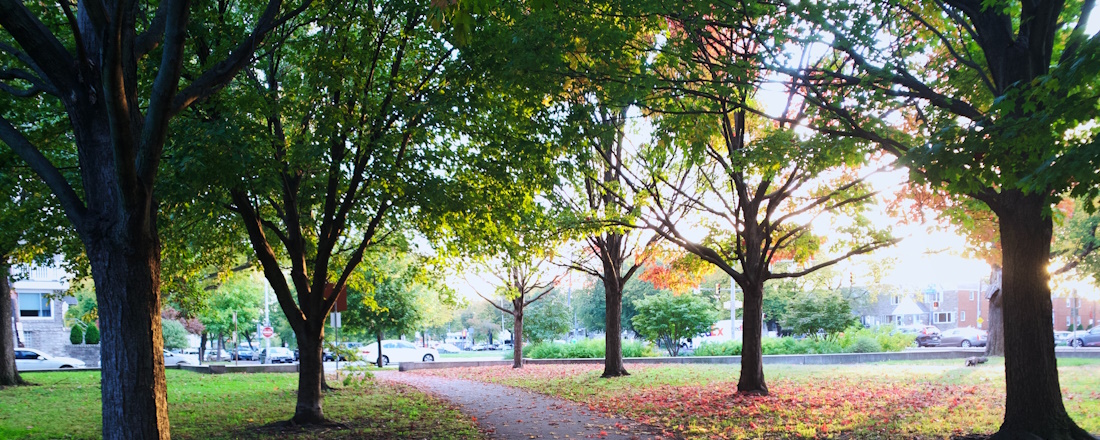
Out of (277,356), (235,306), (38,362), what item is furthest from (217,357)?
(38,362)

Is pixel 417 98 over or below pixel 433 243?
over

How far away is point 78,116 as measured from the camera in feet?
22.3

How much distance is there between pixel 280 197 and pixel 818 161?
890 centimetres

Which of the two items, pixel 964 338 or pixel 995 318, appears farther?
pixel 964 338

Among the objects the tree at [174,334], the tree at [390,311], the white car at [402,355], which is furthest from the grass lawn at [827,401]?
the tree at [174,334]

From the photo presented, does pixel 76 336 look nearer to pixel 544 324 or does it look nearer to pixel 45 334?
pixel 45 334

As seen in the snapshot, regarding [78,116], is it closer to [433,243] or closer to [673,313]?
[433,243]

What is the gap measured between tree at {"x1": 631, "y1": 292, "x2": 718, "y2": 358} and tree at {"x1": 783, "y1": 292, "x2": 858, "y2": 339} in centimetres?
419

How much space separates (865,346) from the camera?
3030 centimetres

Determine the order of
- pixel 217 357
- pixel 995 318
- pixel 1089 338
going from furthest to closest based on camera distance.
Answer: pixel 217 357 < pixel 1089 338 < pixel 995 318

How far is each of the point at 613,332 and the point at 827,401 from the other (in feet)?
26.1

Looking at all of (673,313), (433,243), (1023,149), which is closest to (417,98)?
(433,243)

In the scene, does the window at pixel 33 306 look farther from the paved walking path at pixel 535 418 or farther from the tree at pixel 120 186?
the tree at pixel 120 186

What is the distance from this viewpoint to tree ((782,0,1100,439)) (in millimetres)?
6520
